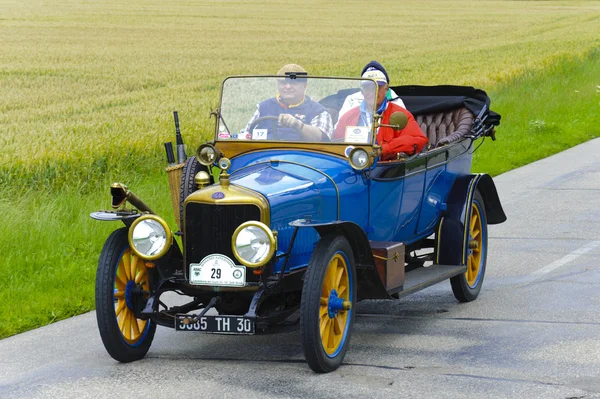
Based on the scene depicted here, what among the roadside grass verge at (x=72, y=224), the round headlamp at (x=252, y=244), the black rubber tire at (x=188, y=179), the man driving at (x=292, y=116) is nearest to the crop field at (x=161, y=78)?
the roadside grass verge at (x=72, y=224)

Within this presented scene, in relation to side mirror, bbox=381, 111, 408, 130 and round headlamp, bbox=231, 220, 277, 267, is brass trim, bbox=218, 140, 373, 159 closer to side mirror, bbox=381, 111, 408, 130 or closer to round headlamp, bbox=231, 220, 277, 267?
side mirror, bbox=381, 111, 408, 130

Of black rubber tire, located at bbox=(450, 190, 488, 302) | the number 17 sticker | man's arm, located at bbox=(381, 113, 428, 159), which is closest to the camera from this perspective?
the number 17 sticker

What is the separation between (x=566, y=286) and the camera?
28.0 feet

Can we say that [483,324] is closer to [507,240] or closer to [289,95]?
[289,95]

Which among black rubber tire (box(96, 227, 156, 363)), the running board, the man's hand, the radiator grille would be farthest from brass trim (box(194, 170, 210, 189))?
Result: the running board

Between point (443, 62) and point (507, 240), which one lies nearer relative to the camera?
point (507, 240)

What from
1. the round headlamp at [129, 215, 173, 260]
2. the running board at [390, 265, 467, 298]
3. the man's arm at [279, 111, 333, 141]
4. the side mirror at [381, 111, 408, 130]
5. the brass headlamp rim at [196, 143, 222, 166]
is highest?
the side mirror at [381, 111, 408, 130]

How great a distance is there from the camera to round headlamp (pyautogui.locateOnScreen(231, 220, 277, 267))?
599cm

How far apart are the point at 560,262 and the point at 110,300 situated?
4472 mm

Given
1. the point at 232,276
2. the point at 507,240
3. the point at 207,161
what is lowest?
the point at 507,240

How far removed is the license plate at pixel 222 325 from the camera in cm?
600

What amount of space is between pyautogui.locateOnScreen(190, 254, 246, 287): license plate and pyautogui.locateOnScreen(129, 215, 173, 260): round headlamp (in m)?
0.23

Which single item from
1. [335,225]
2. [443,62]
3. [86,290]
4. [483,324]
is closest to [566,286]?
[483,324]

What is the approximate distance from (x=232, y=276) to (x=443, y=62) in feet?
82.0
